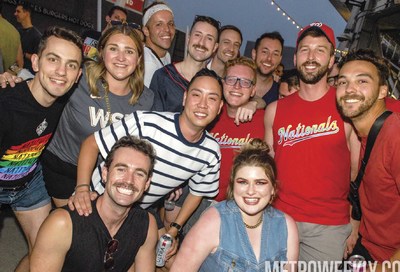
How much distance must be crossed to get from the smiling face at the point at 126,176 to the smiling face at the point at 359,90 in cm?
168

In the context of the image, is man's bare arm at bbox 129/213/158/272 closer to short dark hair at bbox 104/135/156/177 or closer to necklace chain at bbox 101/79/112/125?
short dark hair at bbox 104/135/156/177

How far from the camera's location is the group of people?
2654 mm

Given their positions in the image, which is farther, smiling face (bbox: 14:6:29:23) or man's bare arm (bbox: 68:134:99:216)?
smiling face (bbox: 14:6:29:23)

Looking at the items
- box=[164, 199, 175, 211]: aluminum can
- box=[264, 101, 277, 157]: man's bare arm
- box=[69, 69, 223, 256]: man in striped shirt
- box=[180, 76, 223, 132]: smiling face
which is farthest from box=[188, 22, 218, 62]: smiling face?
box=[164, 199, 175, 211]: aluminum can

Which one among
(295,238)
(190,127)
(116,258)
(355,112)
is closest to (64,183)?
(116,258)

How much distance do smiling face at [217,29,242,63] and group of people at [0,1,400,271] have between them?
0.97 meters

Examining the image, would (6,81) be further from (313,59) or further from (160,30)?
(313,59)

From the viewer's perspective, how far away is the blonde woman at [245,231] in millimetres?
2635

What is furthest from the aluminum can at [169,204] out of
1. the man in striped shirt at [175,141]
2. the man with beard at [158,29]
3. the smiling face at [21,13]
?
the smiling face at [21,13]

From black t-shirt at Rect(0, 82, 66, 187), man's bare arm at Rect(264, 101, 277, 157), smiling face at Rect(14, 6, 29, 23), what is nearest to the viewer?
black t-shirt at Rect(0, 82, 66, 187)

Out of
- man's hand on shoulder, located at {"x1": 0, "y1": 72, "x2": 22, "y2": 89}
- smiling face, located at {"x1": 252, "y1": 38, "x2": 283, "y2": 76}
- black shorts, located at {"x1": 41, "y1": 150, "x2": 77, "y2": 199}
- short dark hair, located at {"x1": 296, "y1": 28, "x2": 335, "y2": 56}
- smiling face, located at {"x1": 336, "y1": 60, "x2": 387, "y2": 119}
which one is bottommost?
black shorts, located at {"x1": 41, "y1": 150, "x2": 77, "y2": 199}

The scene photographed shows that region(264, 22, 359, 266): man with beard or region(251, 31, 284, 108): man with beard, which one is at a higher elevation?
region(251, 31, 284, 108): man with beard

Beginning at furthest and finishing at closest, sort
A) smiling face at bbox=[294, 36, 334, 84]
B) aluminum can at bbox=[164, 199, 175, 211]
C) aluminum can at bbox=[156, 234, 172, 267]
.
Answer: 1. aluminum can at bbox=[164, 199, 175, 211]
2. smiling face at bbox=[294, 36, 334, 84]
3. aluminum can at bbox=[156, 234, 172, 267]

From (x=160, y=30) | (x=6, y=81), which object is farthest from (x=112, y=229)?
(x=160, y=30)
